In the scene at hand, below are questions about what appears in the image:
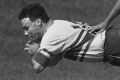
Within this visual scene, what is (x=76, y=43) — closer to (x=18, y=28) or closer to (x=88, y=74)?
(x=88, y=74)

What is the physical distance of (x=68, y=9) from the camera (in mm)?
11938

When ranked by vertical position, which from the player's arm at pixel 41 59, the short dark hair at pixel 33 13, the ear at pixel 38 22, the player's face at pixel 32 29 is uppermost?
the short dark hair at pixel 33 13

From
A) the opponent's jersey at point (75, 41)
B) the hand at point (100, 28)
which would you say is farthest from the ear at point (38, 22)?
the hand at point (100, 28)

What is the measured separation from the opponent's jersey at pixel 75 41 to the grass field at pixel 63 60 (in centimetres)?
237

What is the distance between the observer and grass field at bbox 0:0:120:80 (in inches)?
338

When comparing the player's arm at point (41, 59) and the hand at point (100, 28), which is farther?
the hand at point (100, 28)

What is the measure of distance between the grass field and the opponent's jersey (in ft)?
7.78

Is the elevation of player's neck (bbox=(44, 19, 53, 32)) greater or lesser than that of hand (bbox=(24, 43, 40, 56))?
greater

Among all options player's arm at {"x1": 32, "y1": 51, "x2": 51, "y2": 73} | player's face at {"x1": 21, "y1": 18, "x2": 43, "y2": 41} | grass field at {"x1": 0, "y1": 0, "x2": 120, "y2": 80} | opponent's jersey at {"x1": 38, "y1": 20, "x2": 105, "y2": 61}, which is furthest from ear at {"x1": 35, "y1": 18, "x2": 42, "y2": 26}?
grass field at {"x1": 0, "y1": 0, "x2": 120, "y2": 80}

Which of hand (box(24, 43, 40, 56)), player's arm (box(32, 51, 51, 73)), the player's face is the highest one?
the player's face

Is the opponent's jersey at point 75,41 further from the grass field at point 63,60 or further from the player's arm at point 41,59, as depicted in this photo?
the grass field at point 63,60

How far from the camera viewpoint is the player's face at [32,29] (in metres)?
5.91

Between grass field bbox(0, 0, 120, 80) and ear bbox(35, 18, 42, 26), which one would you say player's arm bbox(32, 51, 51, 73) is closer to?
ear bbox(35, 18, 42, 26)

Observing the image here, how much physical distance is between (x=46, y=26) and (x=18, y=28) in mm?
4865
